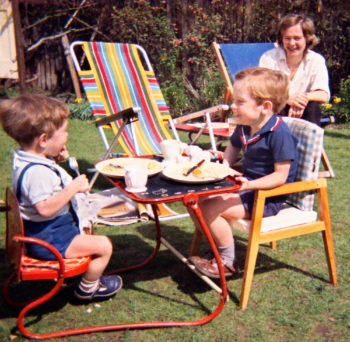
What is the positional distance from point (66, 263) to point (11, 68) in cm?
667

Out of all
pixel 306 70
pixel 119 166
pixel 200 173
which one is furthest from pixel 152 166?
pixel 306 70

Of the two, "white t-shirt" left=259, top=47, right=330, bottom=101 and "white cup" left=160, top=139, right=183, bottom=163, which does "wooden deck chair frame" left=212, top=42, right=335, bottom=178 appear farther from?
"white cup" left=160, top=139, right=183, bottom=163

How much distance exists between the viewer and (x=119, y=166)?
2.09 meters

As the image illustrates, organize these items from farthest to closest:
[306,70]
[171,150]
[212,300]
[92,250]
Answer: [306,70] < [171,150] < [212,300] < [92,250]

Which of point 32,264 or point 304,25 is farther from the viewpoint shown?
point 304,25

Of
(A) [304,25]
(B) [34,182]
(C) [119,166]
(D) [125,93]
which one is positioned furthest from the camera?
(D) [125,93]

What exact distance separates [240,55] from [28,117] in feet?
10.4

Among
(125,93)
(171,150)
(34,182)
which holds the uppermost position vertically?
(34,182)

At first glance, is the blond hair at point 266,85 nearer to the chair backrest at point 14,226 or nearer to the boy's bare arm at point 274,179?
the boy's bare arm at point 274,179

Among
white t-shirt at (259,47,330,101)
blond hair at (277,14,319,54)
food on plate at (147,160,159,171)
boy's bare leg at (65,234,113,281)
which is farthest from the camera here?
white t-shirt at (259,47,330,101)

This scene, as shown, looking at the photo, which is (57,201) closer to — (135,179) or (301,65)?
(135,179)

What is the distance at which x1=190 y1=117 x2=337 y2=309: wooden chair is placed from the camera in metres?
2.01

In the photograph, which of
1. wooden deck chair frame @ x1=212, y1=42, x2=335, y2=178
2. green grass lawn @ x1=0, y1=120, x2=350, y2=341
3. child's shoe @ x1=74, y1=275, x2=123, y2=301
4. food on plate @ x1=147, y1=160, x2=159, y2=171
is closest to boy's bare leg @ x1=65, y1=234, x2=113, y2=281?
child's shoe @ x1=74, y1=275, x2=123, y2=301

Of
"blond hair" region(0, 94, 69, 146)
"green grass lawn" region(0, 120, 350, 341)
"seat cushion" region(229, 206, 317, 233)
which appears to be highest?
"blond hair" region(0, 94, 69, 146)
